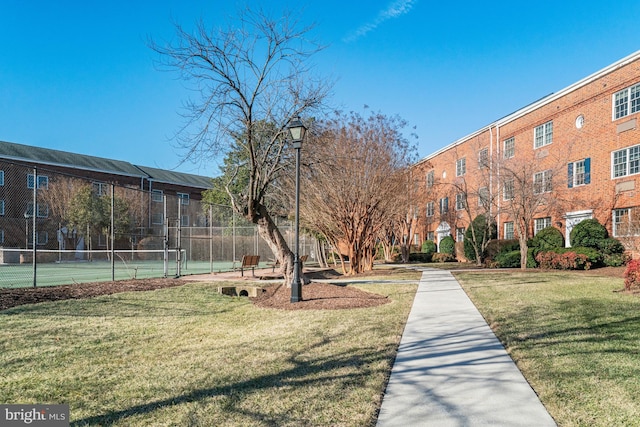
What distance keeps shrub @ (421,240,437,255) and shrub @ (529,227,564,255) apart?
12.6 metres

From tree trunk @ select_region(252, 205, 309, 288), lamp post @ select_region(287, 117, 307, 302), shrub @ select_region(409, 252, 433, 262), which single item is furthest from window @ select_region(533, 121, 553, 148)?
lamp post @ select_region(287, 117, 307, 302)

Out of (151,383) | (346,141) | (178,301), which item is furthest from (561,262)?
(151,383)

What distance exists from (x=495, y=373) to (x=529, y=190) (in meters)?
18.3

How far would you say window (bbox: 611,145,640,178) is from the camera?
19.6 m

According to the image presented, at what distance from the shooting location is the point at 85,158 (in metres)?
45.0

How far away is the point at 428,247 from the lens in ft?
119

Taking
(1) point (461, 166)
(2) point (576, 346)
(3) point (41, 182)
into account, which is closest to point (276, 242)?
(2) point (576, 346)

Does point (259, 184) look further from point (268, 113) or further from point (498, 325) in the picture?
point (498, 325)

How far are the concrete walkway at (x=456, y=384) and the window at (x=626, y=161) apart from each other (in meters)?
17.5

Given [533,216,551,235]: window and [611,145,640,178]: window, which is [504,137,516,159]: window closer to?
[533,216,551,235]: window

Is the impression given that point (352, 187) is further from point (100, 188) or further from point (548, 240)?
point (100, 188)

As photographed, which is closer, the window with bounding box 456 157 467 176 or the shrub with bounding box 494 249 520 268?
the shrub with bounding box 494 249 520 268

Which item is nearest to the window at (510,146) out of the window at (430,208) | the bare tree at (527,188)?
the bare tree at (527,188)

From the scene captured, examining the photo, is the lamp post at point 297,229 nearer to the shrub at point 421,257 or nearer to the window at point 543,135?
the window at point 543,135
